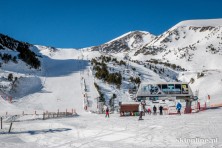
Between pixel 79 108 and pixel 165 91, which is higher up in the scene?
pixel 165 91

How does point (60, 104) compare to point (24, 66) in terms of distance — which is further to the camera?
point (24, 66)

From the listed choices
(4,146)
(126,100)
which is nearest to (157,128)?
(4,146)

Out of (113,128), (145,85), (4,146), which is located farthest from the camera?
(145,85)

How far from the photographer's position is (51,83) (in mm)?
60219

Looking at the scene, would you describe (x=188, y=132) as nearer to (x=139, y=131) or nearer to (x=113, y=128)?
(x=139, y=131)

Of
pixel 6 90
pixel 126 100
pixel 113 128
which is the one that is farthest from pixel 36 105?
pixel 113 128

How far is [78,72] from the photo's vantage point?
238 ft

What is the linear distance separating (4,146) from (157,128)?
28.1 ft

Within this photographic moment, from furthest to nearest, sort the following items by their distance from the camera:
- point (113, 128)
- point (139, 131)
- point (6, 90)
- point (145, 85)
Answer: point (6, 90)
point (145, 85)
point (113, 128)
point (139, 131)

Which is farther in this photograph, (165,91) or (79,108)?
(79,108)

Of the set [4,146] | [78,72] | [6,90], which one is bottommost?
[4,146]

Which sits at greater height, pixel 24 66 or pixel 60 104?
pixel 24 66

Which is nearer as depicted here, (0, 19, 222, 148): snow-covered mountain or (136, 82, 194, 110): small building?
(0, 19, 222, 148): snow-covered mountain

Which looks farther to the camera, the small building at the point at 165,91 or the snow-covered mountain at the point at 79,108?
the small building at the point at 165,91
